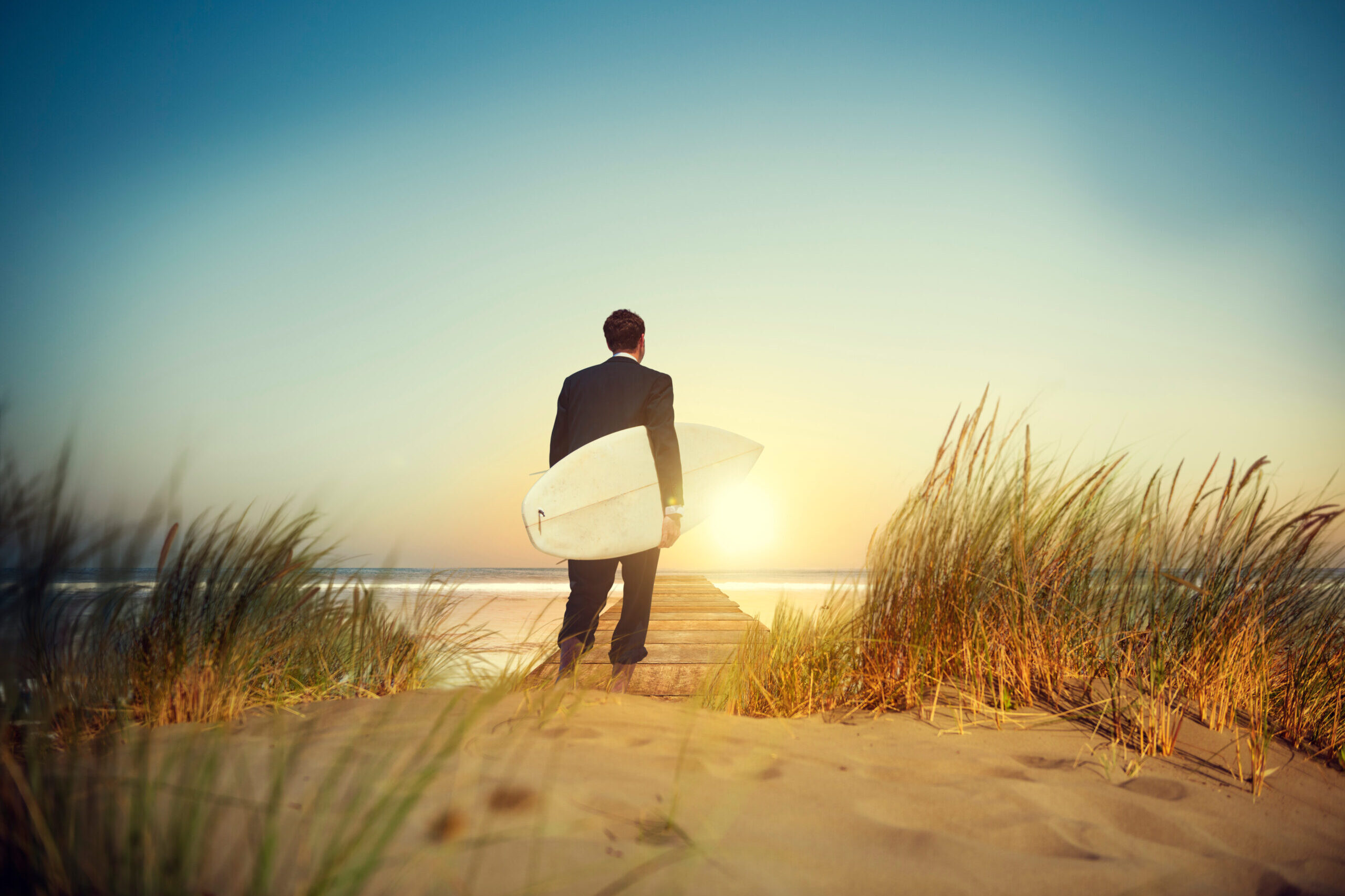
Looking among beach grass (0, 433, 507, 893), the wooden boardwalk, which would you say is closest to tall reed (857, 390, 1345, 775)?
the wooden boardwalk

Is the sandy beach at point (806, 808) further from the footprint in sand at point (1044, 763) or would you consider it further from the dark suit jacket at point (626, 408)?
the dark suit jacket at point (626, 408)

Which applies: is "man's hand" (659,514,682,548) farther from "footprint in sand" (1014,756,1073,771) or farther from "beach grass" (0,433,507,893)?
"footprint in sand" (1014,756,1073,771)

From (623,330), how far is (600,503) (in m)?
0.85

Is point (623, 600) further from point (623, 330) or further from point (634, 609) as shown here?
point (623, 330)

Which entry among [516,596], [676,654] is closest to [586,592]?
[676,654]

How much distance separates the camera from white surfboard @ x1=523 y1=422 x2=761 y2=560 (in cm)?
307

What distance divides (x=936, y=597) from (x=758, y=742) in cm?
82

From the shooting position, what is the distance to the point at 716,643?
3352 millimetres

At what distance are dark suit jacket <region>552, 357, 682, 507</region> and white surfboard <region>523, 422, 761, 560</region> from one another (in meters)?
0.06

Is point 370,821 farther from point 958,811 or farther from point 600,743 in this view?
point 958,811

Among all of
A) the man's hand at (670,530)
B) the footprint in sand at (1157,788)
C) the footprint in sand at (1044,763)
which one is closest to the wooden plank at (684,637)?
A: the man's hand at (670,530)

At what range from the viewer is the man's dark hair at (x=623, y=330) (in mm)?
3174

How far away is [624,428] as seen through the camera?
10.4 feet

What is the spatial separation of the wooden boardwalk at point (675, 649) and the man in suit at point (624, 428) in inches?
5.3
